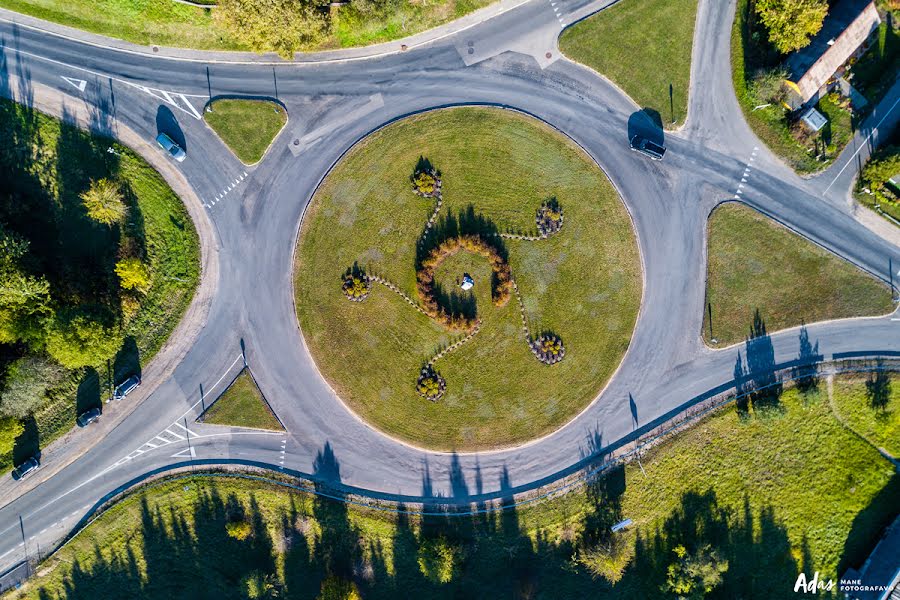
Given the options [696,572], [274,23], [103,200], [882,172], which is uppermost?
[274,23]

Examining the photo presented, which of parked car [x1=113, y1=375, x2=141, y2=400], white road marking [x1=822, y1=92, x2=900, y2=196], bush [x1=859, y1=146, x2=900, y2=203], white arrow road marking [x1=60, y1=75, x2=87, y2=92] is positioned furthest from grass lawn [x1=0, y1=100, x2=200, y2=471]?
bush [x1=859, y1=146, x2=900, y2=203]

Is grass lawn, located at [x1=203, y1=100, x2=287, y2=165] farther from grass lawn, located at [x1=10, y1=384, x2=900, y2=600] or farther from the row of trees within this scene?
grass lawn, located at [x1=10, y1=384, x2=900, y2=600]

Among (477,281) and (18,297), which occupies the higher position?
(477,281)

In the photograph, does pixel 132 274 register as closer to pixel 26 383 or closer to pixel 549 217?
pixel 26 383

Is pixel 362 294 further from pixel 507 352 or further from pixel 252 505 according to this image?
pixel 252 505

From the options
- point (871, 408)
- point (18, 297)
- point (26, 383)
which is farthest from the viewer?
point (871, 408)

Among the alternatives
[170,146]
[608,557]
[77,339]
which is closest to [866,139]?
[608,557]
